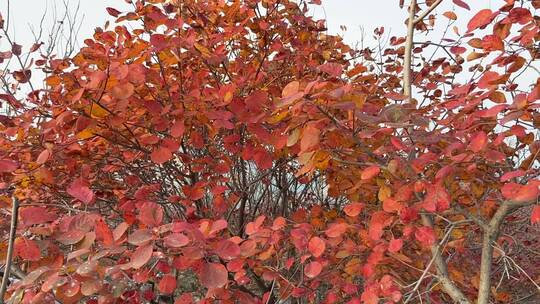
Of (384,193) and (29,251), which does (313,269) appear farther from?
(29,251)

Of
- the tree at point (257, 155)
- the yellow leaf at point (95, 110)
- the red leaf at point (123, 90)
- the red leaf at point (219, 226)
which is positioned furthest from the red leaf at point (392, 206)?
the yellow leaf at point (95, 110)

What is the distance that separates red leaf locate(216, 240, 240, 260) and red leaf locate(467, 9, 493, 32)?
104 cm

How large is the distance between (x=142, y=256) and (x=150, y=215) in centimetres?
13

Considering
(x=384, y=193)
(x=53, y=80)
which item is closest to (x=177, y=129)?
(x=53, y=80)

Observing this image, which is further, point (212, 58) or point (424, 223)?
point (424, 223)

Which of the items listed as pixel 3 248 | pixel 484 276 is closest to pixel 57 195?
pixel 3 248

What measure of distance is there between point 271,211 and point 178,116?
5.53ft

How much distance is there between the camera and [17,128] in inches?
74.9

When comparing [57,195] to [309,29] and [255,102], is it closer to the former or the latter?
[255,102]

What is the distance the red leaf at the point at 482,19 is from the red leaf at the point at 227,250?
3.41ft

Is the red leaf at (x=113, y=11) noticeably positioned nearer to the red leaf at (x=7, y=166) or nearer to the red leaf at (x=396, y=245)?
the red leaf at (x=7, y=166)

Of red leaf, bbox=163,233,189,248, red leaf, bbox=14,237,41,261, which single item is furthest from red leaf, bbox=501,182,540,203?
red leaf, bbox=14,237,41,261

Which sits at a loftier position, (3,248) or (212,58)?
(212,58)

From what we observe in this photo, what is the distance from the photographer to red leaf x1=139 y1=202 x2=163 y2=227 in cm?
128
